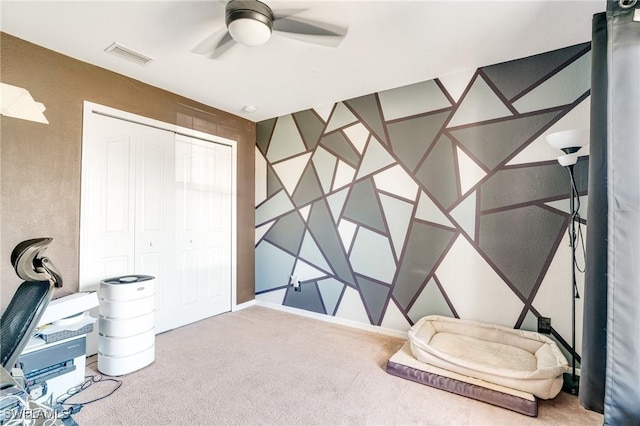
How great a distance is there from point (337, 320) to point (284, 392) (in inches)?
57.2

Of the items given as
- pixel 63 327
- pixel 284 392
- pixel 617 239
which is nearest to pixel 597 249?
pixel 617 239

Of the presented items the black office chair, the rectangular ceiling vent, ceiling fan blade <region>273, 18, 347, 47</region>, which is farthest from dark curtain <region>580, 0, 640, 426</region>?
the rectangular ceiling vent

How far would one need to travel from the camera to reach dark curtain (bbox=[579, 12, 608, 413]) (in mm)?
1479

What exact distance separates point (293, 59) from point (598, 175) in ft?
7.40

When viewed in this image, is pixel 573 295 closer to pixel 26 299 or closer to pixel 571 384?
pixel 571 384

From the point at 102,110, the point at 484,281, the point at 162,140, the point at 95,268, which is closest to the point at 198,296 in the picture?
the point at 95,268

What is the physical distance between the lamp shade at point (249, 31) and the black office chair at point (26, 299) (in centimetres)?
145

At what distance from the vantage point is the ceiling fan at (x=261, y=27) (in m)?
1.69

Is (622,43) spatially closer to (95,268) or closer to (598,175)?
(598,175)

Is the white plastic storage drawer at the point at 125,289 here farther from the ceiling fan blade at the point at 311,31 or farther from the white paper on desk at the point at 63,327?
the ceiling fan blade at the point at 311,31

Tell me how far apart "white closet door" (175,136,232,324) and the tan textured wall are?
0.75 meters

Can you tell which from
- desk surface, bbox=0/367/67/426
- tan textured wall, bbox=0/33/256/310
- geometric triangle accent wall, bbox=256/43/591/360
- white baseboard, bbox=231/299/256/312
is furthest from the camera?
white baseboard, bbox=231/299/256/312

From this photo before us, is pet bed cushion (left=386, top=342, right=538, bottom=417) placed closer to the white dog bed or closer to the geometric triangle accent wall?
the white dog bed

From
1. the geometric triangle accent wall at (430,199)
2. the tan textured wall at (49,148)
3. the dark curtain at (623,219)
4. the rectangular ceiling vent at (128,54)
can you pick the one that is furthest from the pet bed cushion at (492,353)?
the rectangular ceiling vent at (128,54)
